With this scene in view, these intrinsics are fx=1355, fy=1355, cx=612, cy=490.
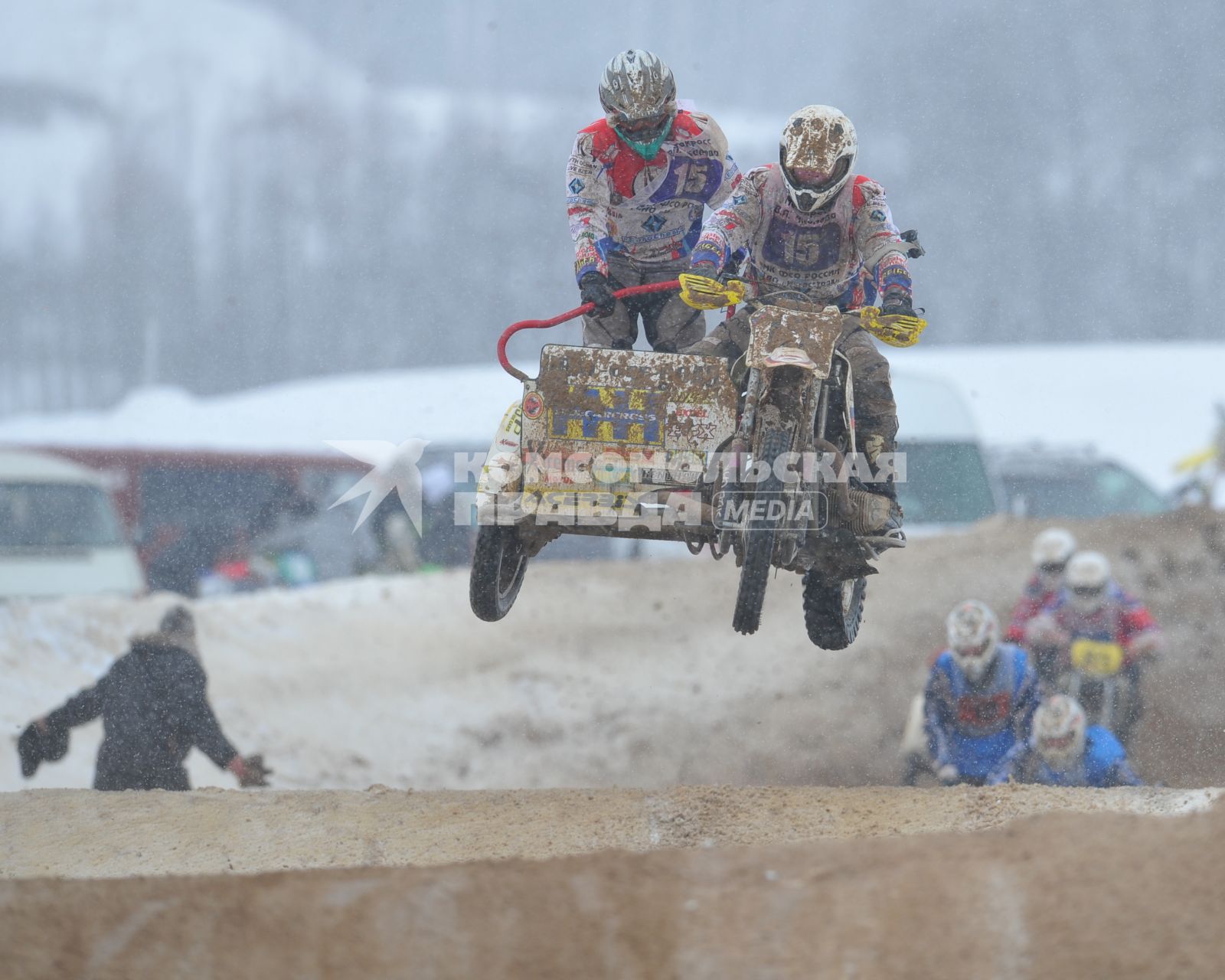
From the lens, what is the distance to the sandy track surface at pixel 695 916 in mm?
4477

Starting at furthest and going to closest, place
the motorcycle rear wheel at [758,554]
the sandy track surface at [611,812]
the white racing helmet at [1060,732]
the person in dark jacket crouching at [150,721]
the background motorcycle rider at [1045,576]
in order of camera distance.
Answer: the background motorcycle rider at [1045,576] < the white racing helmet at [1060,732] < the person in dark jacket crouching at [150,721] < the motorcycle rear wheel at [758,554] < the sandy track surface at [611,812]

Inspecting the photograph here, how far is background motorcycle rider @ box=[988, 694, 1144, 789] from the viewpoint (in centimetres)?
929

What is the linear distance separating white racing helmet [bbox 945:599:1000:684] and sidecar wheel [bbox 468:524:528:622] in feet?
12.6

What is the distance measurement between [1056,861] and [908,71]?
40209mm

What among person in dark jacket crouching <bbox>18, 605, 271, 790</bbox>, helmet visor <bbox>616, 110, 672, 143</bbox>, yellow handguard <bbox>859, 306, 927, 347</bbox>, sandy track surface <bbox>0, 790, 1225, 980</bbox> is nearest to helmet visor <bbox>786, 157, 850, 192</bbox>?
yellow handguard <bbox>859, 306, 927, 347</bbox>

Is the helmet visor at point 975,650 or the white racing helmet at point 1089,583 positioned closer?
the helmet visor at point 975,650

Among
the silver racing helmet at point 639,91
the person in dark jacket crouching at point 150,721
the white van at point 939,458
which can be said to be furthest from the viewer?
the white van at point 939,458

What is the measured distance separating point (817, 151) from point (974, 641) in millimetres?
4291

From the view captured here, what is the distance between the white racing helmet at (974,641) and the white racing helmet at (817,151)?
393 cm

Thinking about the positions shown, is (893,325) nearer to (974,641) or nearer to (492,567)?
(492,567)

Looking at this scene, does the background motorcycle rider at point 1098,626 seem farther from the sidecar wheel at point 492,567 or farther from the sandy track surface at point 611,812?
the sidecar wheel at point 492,567
